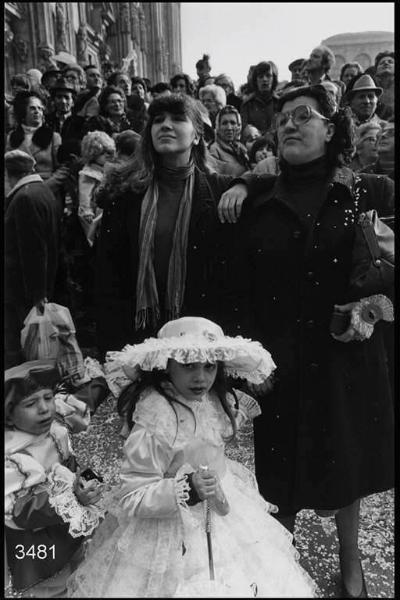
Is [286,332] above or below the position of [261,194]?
below

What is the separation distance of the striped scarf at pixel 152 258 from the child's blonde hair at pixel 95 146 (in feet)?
6.50

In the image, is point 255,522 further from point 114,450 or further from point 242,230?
point 114,450

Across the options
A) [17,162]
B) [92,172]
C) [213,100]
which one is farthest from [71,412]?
[213,100]

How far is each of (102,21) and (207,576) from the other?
26.7m

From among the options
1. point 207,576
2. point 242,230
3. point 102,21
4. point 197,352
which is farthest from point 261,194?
point 102,21

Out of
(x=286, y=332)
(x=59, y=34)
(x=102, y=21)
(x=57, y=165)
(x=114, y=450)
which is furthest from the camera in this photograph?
(x=102, y=21)

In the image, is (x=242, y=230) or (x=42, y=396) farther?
(x=242, y=230)

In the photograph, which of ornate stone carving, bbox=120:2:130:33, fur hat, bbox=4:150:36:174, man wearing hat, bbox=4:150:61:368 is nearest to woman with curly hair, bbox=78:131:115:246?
fur hat, bbox=4:150:36:174

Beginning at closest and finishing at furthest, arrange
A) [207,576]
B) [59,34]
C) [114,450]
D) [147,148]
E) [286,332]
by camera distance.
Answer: [207,576] → [286,332] → [147,148] → [114,450] → [59,34]

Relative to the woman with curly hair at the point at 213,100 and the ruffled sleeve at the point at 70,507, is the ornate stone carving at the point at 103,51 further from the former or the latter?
the ruffled sleeve at the point at 70,507

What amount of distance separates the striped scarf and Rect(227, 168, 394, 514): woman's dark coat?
329 millimetres

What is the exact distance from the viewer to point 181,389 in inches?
67.9

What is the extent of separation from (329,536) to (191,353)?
1411 mm

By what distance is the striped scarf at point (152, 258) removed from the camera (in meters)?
2.15
